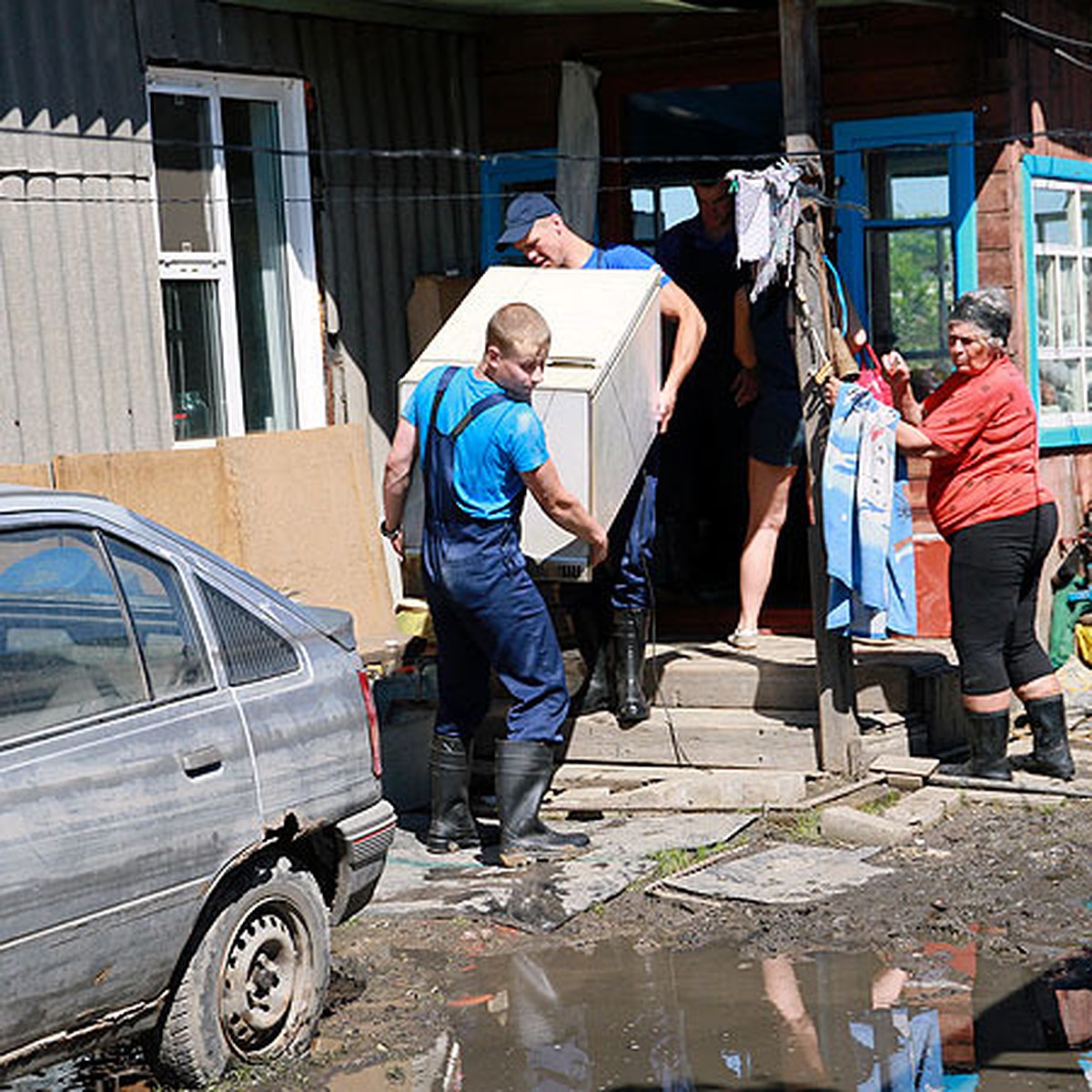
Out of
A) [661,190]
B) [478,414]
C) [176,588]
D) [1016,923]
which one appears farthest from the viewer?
[661,190]

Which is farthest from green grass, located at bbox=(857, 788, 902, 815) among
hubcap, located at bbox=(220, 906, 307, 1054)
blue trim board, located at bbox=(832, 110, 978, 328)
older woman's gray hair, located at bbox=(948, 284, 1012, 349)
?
hubcap, located at bbox=(220, 906, 307, 1054)

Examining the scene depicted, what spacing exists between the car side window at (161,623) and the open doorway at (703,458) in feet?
18.2

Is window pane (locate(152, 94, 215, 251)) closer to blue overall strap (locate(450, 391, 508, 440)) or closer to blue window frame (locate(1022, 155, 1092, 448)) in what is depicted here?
blue overall strap (locate(450, 391, 508, 440))

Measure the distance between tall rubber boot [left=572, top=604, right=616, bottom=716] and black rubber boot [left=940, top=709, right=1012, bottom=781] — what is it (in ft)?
5.78

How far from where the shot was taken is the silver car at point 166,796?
4.94 m

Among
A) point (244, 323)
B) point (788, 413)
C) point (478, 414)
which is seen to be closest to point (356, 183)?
point (244, 323)

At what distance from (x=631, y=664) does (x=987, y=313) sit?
7.68 ft

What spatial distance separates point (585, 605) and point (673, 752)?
83 centimetres

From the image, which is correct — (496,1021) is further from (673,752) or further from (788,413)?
(788,413)

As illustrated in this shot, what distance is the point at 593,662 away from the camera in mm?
9609

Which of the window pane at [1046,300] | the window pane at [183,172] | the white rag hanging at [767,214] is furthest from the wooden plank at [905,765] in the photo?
the window pane at [183,172]

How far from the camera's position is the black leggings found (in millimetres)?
8656

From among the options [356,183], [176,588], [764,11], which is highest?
[764,11]

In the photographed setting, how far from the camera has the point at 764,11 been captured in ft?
34.3
